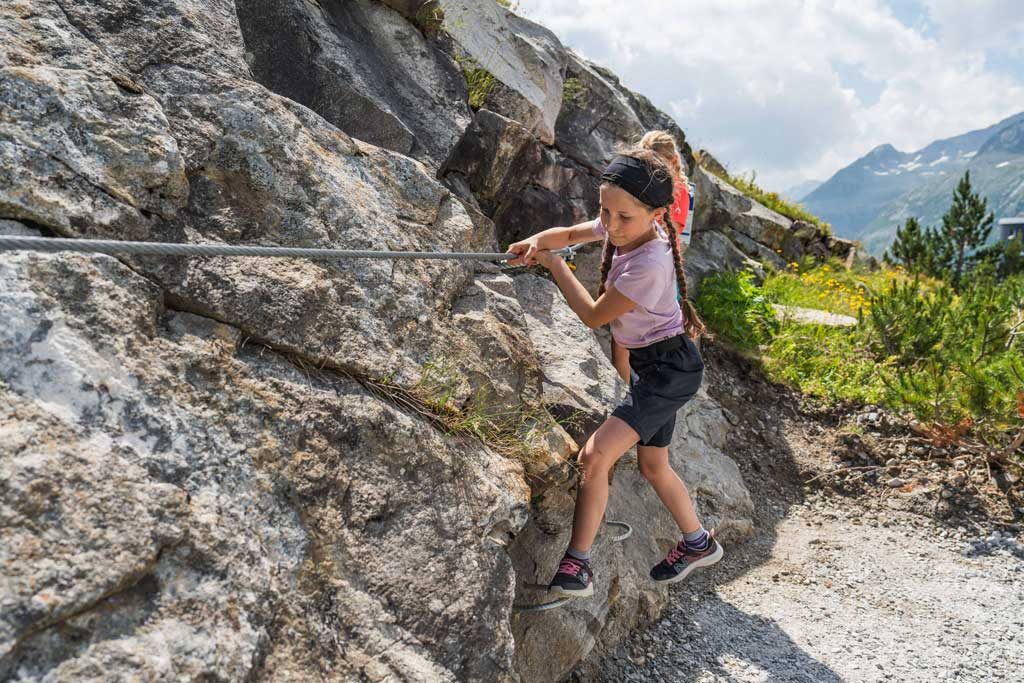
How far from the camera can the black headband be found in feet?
11.0

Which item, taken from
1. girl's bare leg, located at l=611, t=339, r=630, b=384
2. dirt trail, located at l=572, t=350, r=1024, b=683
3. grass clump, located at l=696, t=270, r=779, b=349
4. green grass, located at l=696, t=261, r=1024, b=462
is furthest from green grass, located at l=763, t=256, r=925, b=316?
girl's bare leg, located at l=611, t=339, r=630, b=384

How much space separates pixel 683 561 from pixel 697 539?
16 cm

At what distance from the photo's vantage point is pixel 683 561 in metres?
4.11

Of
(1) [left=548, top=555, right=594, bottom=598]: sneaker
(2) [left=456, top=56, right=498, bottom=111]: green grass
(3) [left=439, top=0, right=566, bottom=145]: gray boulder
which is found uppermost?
(3) [left=439, top=0, right=566, bottom=145]: gray boulder

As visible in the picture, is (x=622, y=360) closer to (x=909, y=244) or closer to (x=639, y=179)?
(x=639, y=179)

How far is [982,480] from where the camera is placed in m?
6.29

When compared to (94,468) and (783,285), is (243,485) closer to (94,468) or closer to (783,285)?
(94,468)

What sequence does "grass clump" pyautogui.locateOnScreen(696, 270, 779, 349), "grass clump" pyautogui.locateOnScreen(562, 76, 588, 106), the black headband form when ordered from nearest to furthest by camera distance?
1. the black headband
2. "grass clump" pyautogui.locateOnScreen(562, 76, 588, 106)
3. "grass clump" pyautogui.locateOnScreen(696, 270, 779, 349)

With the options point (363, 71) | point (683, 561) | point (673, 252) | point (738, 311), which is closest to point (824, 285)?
point (738, 311)

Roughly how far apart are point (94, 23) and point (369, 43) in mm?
2196

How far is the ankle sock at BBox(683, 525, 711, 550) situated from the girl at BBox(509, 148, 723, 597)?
0.83ft

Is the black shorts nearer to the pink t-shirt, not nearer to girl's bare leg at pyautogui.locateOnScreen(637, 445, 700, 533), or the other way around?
the pink t-shirt

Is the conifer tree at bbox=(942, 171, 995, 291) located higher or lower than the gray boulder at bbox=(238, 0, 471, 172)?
higher

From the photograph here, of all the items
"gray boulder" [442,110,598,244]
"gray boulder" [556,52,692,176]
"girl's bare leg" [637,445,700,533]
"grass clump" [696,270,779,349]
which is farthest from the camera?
"grass clump" [696,270,779,349]
